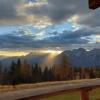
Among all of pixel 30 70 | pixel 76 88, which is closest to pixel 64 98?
pixel 76 88

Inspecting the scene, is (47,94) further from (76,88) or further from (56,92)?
(76,88)

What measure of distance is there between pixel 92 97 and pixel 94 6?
3484 millimetres

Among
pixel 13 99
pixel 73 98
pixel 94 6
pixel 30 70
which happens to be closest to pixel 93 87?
pixel 73 98

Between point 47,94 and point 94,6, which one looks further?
point 94,6

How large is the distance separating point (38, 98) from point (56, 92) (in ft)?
2.98

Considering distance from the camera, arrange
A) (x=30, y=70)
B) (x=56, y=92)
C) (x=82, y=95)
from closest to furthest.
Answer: (x=56, y=92) < (x=82, y=95) < (x=30, y=70)

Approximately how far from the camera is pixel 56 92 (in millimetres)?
7473

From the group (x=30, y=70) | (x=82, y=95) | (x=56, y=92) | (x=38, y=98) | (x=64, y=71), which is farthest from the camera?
(x=64, y=71)

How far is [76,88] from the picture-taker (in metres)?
8.44

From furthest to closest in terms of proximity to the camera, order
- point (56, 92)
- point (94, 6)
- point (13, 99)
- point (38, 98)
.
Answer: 1. point (94, 6)
2. point (56, 92)
3. point (38, 98)
4. point (13, 99)

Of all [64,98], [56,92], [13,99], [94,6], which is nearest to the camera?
[13,99]

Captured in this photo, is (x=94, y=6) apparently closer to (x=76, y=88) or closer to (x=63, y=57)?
(x=76, y=88)

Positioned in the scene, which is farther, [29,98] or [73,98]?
[73,98]

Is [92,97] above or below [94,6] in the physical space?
below
